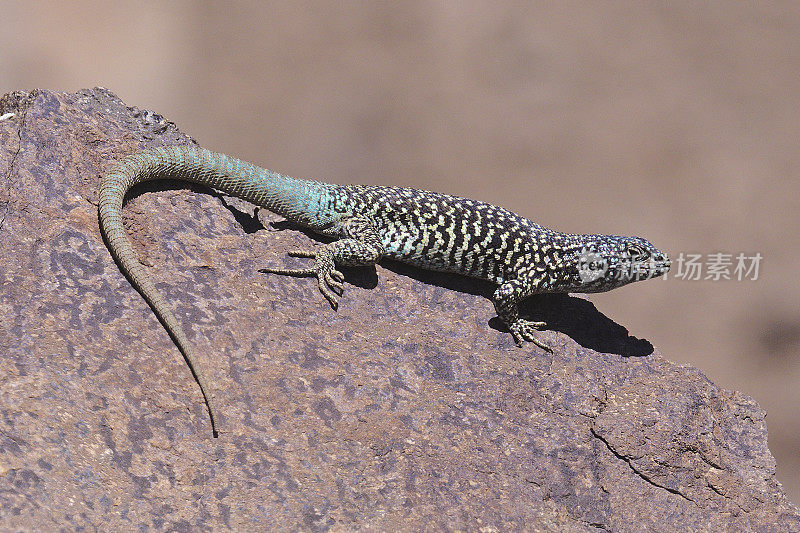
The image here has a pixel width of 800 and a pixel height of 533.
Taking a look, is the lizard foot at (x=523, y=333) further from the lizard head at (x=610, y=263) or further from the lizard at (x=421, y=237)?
the lizard head at (x=610, y=263)

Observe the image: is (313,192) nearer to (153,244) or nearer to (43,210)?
(153,244)

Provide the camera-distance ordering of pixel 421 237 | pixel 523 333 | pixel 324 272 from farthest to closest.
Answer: pixel 421 237 < pixel 523 333 < pixel 324 272

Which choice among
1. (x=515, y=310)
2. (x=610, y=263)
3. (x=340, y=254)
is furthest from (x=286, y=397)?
(x=610, y=263)

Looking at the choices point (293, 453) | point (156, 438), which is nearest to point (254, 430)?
point (293, 453)

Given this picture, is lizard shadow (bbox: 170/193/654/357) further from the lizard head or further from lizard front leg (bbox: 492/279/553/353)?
the lizard head

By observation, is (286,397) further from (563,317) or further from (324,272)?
(563,317)

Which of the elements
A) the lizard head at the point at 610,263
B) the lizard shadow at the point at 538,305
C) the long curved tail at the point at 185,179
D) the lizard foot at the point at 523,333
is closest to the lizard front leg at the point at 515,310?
the lizard foot at the point at 523,333

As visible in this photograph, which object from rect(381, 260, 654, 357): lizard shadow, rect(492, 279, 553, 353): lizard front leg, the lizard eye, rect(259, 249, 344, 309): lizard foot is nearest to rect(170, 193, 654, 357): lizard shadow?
rect(381, 260, 654, 357): lizard shadow

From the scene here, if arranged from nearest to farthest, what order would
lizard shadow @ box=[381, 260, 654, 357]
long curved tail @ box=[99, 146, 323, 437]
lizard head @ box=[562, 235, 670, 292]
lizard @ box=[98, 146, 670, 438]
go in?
long curved tail @ box=[99, 146, 323, 437]
lizard @ box=[98, 146, 670, 438]
lizard shadow @ box=[381, 260, 654, 357]
lizard head @ box=[562, 235, 670, 292]
